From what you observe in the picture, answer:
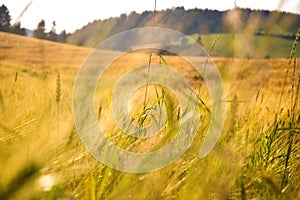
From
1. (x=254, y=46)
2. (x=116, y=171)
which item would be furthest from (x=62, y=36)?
(x=254, y=46)

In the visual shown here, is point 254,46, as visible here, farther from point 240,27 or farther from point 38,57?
point 38,57

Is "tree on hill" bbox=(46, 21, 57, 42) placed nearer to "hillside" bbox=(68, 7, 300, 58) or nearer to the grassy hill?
"hillside" bbox=(68, 7, 300, 58)

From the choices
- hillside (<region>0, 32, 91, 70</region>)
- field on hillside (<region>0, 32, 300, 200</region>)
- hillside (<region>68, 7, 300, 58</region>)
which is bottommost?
field on hillside (<region>0, 32, 300, 200</region>)

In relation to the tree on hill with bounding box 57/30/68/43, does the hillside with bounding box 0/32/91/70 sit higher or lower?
lower

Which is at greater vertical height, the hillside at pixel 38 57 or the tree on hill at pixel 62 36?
the tree on hill at pixel 62 36

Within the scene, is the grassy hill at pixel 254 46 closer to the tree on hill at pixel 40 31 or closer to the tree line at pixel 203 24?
the tree line at pixel 203 24

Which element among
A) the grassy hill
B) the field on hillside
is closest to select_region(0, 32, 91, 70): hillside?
the field on hillside

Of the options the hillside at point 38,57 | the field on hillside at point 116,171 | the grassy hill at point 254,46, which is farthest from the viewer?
the grassy hill at point 254,46

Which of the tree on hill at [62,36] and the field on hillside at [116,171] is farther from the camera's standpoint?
the tree on hill at [62,36]

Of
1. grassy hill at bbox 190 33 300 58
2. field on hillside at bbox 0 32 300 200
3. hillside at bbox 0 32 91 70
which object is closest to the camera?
field on hillside at bbox 0 32 300 200

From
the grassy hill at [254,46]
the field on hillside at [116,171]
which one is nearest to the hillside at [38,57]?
the field on hillside at [116,171]

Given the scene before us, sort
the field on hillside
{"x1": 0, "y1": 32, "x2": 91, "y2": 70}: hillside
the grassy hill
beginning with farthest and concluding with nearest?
the grassy hill < {"x1": 0, "y1": 32, "x2": 91, "y2": 70}: hillside < the field on hillside

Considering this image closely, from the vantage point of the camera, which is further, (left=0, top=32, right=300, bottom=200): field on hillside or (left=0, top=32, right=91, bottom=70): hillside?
(left=0, top=32, right=91, bottom=70): hillside

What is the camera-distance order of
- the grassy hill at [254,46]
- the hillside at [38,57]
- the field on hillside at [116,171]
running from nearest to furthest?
the field on hillside at [116,171], the hillside at [38,57], the grassy hill at [254,46]
